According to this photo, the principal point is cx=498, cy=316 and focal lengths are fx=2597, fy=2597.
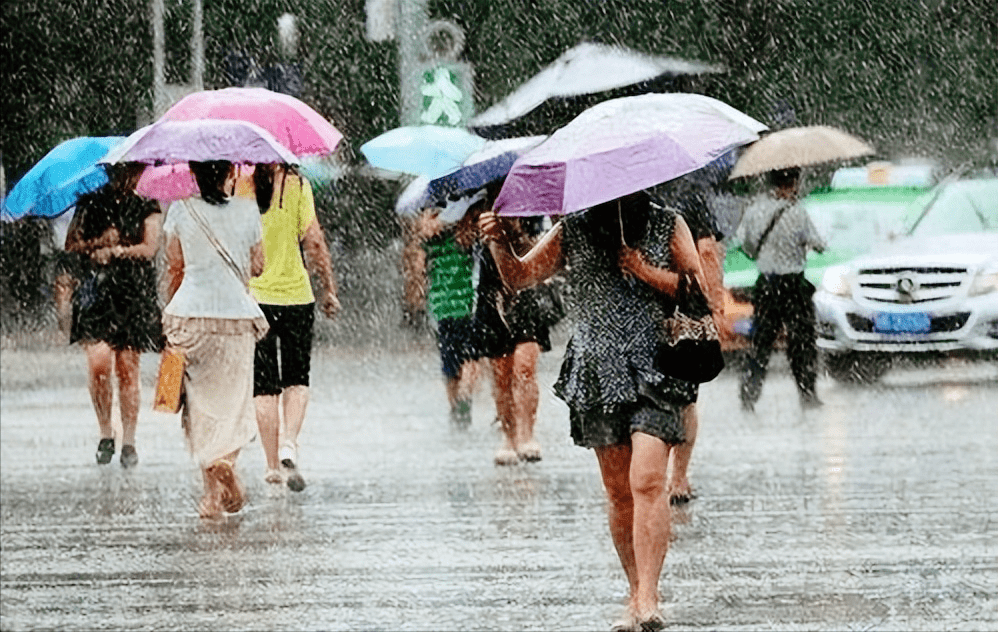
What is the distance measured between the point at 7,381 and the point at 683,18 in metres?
13.8

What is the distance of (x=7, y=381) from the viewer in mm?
21000

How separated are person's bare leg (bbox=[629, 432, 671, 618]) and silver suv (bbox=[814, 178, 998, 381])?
10417 millimetres

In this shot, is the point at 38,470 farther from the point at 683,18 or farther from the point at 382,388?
the point at 683,18

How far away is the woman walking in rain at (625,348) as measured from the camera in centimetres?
839

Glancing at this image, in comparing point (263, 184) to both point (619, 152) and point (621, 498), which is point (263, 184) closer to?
point (621, 498)

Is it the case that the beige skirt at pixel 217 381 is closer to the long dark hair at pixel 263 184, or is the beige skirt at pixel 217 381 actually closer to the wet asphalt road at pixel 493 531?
the wet asphalt road at pixel 493 531

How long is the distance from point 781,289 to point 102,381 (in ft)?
15.6

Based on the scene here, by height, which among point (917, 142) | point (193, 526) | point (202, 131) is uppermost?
point (917, 142)

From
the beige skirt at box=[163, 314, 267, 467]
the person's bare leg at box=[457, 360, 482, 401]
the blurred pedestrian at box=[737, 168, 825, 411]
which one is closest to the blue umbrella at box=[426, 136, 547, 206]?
the beige skirt at box=[163, 314, 267, 467]

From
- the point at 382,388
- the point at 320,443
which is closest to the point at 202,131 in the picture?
the point at 320,443

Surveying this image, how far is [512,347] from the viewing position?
1392 cm

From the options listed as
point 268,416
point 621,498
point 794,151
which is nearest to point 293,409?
point 268,416

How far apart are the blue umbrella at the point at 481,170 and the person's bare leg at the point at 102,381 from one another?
4.54 meters

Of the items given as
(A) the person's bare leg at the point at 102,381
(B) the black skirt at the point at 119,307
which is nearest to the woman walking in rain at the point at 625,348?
(B) the black skirt at the point at 119,307
